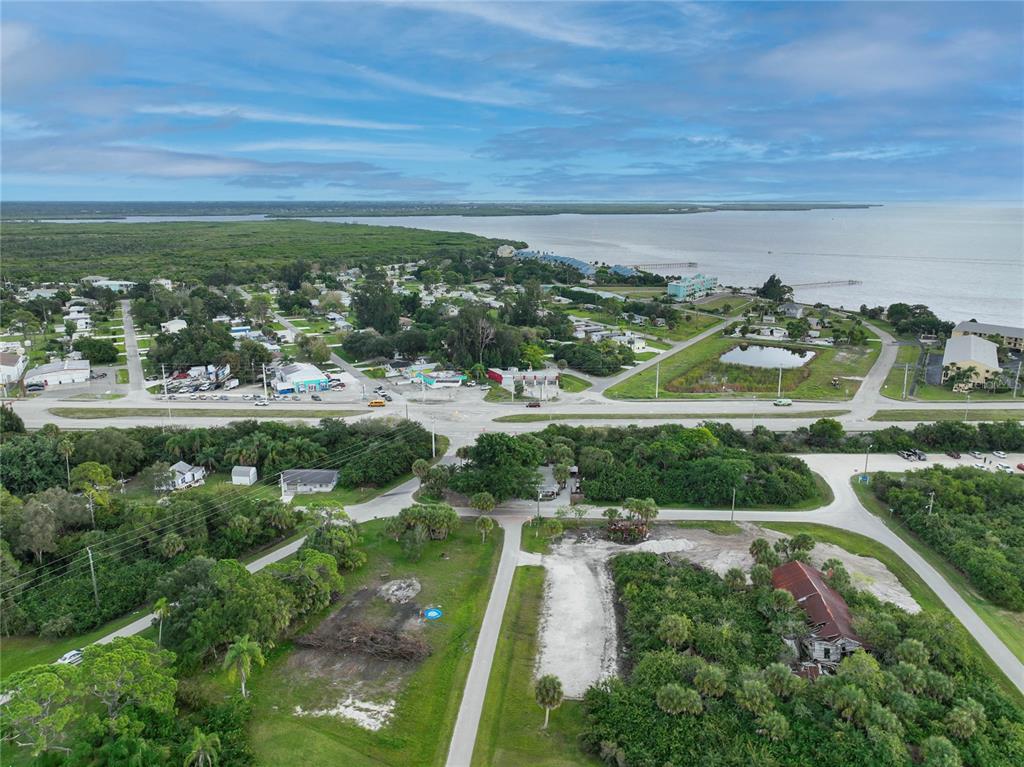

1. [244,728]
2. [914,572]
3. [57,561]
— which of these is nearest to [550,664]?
[244,728]

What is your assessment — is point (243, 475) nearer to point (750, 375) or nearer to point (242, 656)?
point (242, 656)

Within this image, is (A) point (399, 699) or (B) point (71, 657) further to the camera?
(B) point (71, 657)

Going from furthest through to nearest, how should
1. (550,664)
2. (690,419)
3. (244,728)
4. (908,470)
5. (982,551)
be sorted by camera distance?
(690,419) < (908,470) < (982,551) < (550,664) < (244,728)

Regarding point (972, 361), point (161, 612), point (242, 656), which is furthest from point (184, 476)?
point (972, 361)

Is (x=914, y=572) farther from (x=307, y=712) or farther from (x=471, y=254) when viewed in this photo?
(x=471, y=254)

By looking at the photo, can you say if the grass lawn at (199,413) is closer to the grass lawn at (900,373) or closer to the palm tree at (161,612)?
the palm tree at (161,612)

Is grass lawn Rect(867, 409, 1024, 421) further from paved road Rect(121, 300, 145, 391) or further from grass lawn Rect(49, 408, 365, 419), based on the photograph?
paved road Rect(121, 300, 145, 391)
